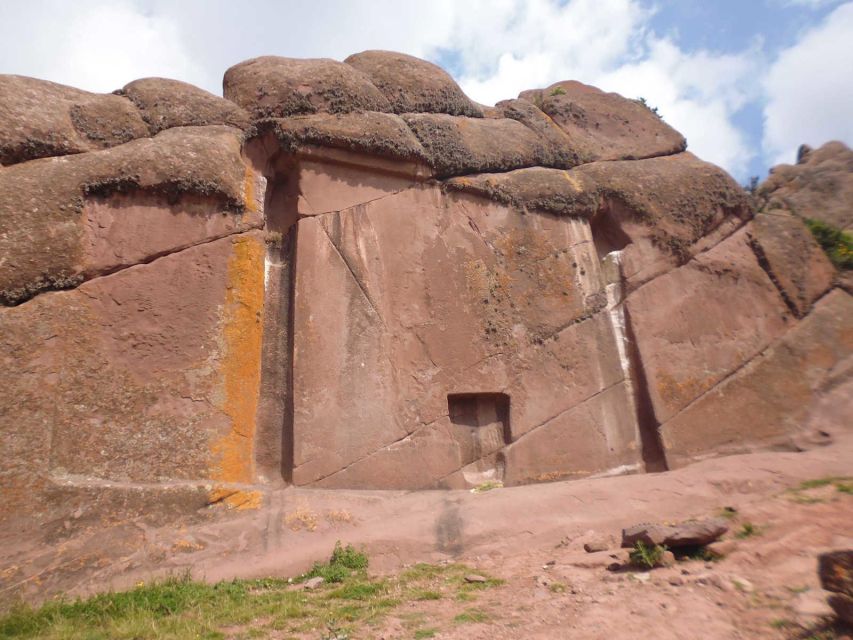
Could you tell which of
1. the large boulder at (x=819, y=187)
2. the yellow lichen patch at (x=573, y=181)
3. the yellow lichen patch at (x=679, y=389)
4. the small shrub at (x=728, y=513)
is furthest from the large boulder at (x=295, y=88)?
the large boulder at (x=819, y=187)

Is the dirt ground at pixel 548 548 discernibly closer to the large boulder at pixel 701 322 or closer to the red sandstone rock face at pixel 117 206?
the large boulder at pixel 701 322

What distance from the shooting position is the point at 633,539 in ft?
18.9

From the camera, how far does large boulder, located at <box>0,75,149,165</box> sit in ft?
24.7

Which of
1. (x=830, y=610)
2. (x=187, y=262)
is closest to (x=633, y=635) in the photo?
(x=830, y=610)

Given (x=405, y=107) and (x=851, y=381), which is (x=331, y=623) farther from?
(x=851, y=381)

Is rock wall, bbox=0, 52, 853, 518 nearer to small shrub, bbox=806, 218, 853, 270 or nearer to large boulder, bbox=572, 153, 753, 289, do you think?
large boulder, bbox=572, 153, 753, 289

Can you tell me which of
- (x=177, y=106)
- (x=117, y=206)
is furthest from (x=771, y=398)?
(x=177, y=106)

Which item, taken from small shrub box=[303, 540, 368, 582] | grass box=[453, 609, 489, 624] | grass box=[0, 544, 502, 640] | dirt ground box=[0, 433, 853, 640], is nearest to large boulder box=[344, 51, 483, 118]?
dirt ground box=[0, 433, 853, 640]

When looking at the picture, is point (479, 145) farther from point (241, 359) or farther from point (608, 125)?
point (241, 359)

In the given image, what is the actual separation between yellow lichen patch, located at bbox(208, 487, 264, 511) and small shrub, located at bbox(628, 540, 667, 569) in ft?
12.5

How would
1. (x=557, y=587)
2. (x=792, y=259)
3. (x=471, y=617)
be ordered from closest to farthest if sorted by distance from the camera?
(x=471, y=617) → (x=557, y=587) → (x=792, y=259)

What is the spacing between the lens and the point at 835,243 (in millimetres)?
10758

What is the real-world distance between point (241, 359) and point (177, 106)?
3.64 m

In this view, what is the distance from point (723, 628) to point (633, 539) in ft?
4.99
